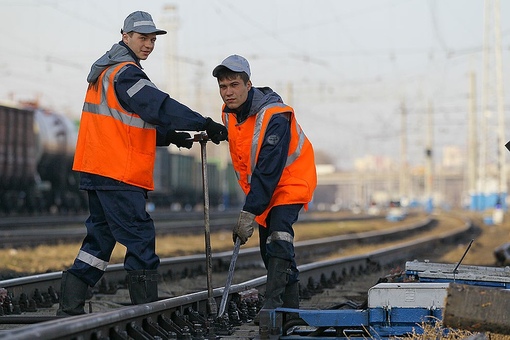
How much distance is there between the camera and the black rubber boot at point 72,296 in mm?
5996

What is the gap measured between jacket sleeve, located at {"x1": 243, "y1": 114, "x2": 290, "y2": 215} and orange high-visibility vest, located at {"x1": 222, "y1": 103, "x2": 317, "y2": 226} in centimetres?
6

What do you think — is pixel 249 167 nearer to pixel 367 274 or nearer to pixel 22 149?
pixel 367 274

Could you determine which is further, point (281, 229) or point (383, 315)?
Answer: point (281, 229)

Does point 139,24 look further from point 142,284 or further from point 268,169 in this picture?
point 142,284

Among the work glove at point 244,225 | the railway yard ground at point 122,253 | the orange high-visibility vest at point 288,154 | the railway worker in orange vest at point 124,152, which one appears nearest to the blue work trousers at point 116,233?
the railway worker in orange vest at point 124,152

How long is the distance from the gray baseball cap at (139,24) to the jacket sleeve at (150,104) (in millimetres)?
247

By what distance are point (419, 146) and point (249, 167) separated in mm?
94644

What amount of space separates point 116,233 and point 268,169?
3.24 ft

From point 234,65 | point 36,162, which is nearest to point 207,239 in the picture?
point 234,65

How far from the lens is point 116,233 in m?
5.85

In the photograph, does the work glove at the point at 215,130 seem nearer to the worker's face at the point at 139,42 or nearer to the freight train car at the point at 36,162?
the worker's face at the point at 139,42

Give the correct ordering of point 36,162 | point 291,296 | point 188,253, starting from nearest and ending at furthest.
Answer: point 291,296 < point 188,253 < point 36,162

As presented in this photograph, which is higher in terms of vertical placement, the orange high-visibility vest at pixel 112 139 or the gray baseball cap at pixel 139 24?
the gray baseball cap at pixel 139 24

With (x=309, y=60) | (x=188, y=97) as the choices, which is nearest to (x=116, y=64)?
(x=309, y=60)
